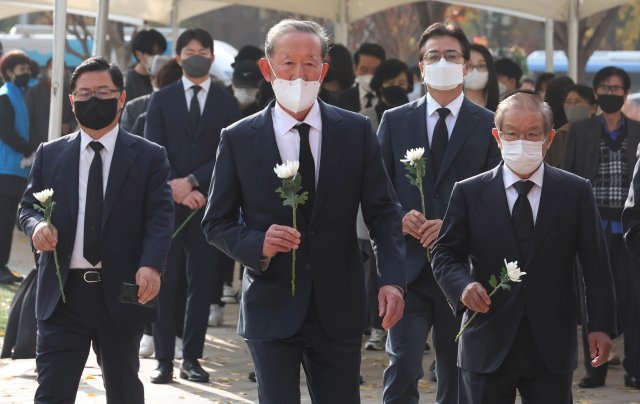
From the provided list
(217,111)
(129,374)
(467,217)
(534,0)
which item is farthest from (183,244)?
(534,0)

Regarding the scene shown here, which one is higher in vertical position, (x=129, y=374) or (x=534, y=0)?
(x=534, y=0)

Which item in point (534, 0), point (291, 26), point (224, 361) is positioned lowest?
point (224, 361)

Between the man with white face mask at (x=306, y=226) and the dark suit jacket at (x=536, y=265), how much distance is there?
13.8 inches

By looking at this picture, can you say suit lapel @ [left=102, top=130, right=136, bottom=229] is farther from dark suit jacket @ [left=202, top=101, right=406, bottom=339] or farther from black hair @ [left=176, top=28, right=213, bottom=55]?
black hair @ [left=176, top=28, right=213, bottom=55]

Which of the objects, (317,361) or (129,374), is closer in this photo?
(317,361)

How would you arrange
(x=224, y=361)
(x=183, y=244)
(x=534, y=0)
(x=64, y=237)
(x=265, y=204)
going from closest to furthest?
(x=265, y=204) < (x=64, y=237) < (x=183, y=244) < (x=224, y=361) < (x=534, y=0)

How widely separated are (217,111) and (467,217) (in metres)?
4.42

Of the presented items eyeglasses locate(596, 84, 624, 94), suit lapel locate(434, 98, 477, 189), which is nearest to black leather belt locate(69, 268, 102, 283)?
suit lapel locate(434, 98, 477, 189)

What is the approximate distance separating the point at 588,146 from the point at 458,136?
303 centimetres

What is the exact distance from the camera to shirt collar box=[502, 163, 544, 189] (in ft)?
19.5

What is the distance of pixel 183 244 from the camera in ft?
33.2

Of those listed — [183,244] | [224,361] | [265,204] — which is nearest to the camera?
[265,204]

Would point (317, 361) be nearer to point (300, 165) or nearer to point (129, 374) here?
point (300, 165)

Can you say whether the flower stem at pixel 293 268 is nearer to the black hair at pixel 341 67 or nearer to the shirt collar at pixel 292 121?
the shirt collar at pixel 292 121
